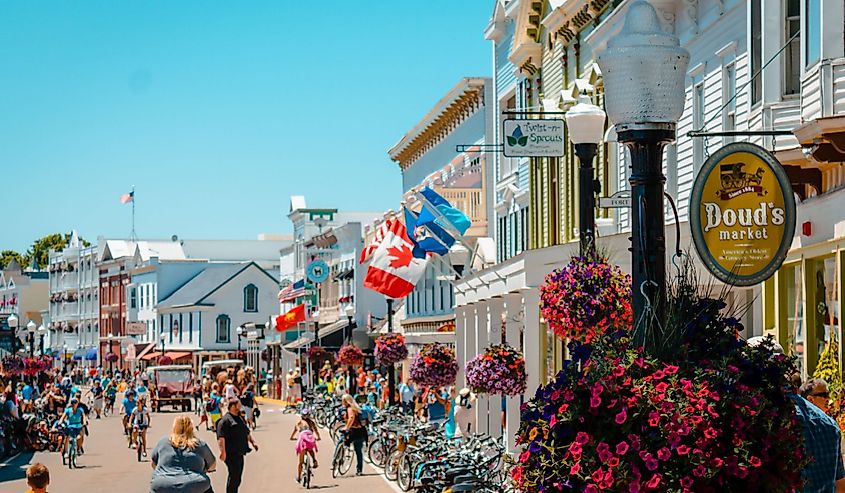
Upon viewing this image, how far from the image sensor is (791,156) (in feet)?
53.1

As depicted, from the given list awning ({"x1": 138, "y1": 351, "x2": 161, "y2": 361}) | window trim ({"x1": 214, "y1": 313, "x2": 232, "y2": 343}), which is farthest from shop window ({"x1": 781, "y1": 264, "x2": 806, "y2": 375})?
window trim ({"x1": 214, "y1": 313, "x2": 232, "y2": 343})

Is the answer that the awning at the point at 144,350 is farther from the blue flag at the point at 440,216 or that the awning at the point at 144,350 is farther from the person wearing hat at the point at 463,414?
the person wearing hat at the point at 463,414

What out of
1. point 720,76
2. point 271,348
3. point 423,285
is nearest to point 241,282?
point 271,348

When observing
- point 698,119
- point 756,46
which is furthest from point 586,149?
point 698,119

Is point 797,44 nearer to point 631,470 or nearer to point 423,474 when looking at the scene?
point 423,474

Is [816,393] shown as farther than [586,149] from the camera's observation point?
No

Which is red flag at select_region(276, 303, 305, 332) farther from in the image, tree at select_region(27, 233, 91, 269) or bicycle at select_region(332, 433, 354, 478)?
tree at select_region(27, 233, 91, 269)

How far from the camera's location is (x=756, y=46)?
18438 millimetres

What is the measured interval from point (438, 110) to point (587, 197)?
3981 centimetres

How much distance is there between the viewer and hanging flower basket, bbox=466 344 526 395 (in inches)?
932

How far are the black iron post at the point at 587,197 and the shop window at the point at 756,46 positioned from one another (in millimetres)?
3844

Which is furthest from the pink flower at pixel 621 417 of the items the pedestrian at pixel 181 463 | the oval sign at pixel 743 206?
the pedestrian at pixel 181 463

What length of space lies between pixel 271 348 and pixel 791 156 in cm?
7525

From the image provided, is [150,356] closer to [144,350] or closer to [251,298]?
[251,298]
